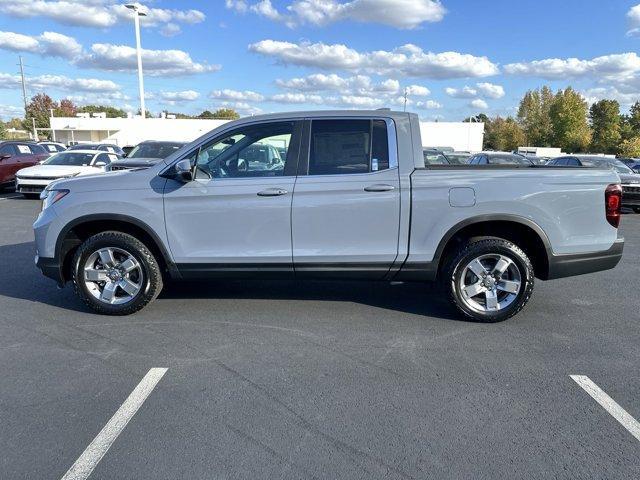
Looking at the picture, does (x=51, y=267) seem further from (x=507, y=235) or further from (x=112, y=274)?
(x=507, y=235)

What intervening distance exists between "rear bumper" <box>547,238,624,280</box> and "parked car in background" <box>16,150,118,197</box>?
39.8 ft

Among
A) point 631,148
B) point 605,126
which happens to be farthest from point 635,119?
point 631,148

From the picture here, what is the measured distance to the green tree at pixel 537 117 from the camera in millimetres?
68438

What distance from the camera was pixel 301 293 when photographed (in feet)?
18.3

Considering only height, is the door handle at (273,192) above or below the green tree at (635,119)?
below

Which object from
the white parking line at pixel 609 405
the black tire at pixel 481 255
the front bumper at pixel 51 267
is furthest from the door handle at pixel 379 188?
the front bumper at pixel 51 267

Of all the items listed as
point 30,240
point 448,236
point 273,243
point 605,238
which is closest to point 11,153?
point 30,240

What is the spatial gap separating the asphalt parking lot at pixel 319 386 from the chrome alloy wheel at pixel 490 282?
0.23 metres

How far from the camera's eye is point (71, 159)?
1542 centimetres

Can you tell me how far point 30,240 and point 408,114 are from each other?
7.30 metres

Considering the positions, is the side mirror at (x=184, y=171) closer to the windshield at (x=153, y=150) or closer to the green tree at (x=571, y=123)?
the windshield at (x=153, y=150)

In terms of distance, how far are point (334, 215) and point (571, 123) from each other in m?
67.3

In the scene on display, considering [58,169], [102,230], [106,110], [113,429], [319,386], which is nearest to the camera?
[113,429]

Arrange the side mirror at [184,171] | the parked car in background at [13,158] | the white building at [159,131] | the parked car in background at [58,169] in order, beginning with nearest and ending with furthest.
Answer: the side mirror at [184,171] < the parked car in background at [58,169] < the parked car in background at [13,158] < the white building at [159,131]
